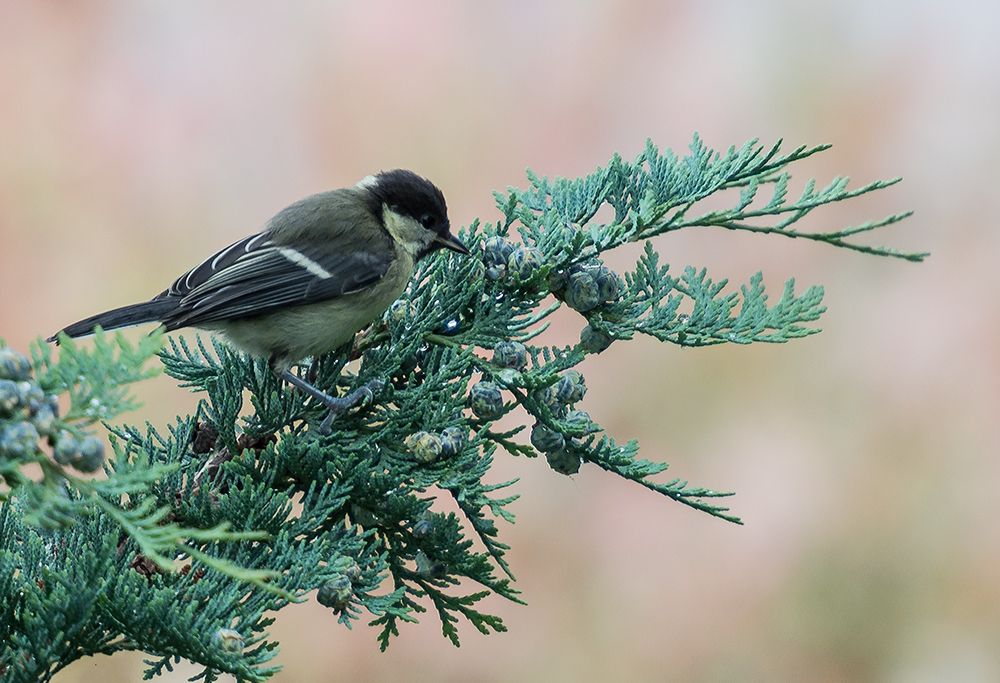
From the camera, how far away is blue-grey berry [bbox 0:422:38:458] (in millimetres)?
710

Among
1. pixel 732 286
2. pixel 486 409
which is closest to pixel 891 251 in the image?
pixel 486 409

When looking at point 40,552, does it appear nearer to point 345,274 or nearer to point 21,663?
point 21,663

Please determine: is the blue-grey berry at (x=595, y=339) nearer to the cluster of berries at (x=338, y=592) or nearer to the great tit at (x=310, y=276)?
the great tit at (x=310, y=276)

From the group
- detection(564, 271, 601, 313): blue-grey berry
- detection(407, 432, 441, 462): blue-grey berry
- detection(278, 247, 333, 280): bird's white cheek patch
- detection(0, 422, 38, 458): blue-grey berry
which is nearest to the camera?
detection(0, 422, 38, 458): blue-grey berry

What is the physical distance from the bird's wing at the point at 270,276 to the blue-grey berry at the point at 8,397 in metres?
0.86

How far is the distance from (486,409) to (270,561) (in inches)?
11.8

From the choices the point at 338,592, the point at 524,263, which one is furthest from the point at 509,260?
the point at 338,592

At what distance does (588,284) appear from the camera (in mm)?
1179

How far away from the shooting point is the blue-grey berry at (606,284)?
1.18 m

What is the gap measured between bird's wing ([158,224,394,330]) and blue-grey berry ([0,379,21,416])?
859 millimetres

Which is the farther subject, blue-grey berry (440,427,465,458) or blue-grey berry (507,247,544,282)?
blue-grey berry (507,247,544,282)

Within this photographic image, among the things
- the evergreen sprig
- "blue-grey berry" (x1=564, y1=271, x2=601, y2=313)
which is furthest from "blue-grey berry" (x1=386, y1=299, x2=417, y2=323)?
"blue-grey berry" (x1=564, y1=271, x2=601, y2=313)

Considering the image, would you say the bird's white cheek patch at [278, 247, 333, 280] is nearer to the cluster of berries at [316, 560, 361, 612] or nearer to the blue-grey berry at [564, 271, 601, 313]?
the blue-grey berry at [564, 271, 601, 313]

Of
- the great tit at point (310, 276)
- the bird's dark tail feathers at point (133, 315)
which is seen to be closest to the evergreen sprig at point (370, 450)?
the great tit at point (310, 276)
